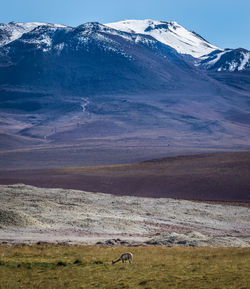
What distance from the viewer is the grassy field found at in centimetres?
1444

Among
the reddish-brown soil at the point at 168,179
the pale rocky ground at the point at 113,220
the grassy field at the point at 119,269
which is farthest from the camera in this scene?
the reddish-brown soil at the point at 168,179

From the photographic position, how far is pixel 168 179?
62.0m

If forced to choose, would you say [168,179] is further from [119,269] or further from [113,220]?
[119,269]

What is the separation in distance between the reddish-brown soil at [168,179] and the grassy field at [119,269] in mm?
31030

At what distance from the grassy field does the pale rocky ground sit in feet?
15.8

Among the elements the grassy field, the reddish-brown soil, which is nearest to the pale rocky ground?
the grassy field

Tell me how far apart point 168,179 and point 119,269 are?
149ft

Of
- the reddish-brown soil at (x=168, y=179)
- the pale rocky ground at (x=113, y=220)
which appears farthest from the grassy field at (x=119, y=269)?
the reddish-brown soil at (x=168, y=179)

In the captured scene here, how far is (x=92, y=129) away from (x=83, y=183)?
9087 cm

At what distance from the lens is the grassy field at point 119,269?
568 inches

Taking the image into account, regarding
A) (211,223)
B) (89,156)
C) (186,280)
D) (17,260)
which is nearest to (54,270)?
(17,260)

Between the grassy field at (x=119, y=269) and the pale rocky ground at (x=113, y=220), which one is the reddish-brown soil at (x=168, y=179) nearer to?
the pale rocky ground at (x=113, y=220)

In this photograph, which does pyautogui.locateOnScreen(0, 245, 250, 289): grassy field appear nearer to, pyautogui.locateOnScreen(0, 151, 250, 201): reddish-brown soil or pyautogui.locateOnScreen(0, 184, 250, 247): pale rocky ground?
pyautogui.locateOnScreen(0, 184, 250, 247): pale rocky ground

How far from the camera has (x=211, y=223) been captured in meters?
37.1
